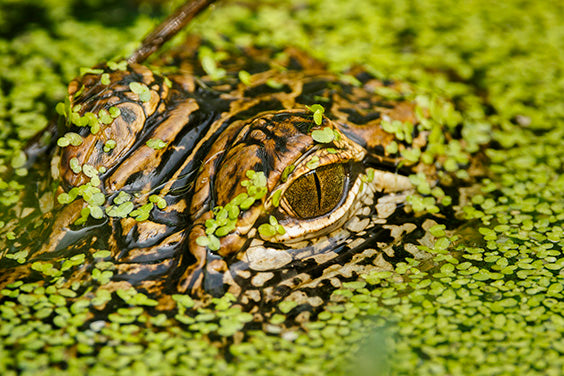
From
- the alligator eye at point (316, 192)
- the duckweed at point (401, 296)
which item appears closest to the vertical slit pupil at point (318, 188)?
the alligator eye at point (316, 192)

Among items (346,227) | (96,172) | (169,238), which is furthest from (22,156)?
(346,227)

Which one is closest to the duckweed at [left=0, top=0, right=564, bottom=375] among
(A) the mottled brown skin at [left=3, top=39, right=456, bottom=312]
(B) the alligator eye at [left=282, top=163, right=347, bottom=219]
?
(A) the mottled brown skin at [left=3, top=39, right=456, bottom=312]

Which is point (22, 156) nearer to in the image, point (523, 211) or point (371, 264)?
point (371, 264)

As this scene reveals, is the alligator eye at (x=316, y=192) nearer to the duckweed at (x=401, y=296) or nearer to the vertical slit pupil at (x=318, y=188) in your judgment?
the vertical slit pupil at (x=318, y=188)

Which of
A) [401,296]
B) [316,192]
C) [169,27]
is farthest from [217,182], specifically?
[169,27]

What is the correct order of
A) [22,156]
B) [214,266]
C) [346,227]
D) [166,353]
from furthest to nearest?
1. [22,156]
2. [346,227]
3. [214,266]
4. [166,353]

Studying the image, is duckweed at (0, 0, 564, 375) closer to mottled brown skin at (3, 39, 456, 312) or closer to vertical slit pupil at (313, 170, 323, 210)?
mottled brown skin at (3, 39, 456, 312)

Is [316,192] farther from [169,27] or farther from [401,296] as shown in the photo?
[169,27]
